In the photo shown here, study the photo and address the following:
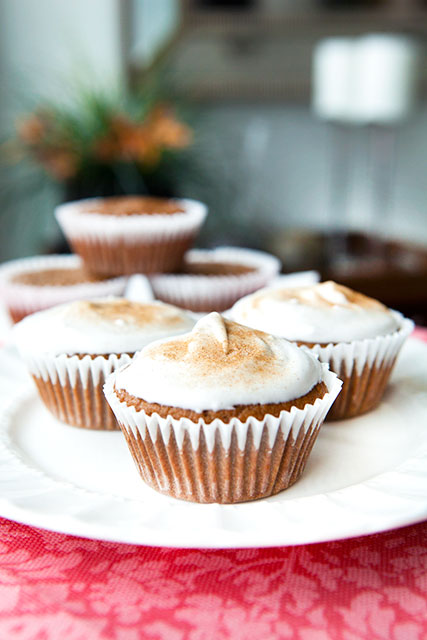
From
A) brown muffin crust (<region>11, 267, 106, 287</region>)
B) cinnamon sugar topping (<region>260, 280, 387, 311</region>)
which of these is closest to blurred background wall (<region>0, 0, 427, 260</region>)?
brown muffin crust (<region>11, 267, 106, 287</region>)

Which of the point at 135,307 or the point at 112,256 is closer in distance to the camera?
the point at 135,307

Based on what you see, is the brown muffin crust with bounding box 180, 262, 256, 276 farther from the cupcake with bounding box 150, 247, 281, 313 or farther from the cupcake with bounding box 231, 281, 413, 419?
→ the cupcake with bounding box 231, 281, 413, 419

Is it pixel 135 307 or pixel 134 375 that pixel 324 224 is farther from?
pixel 134 375

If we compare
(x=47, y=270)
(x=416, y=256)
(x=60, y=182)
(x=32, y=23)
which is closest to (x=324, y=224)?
(x=416, y=256)

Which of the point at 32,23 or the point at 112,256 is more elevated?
the point at 32,23

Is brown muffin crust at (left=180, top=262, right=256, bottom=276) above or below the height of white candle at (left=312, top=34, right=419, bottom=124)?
below

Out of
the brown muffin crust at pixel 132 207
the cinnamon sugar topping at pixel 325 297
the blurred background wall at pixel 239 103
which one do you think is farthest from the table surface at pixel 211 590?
the blurred background wall at pixel 239 103

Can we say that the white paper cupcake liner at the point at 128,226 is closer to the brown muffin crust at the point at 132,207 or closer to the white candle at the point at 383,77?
the brown muffin crust at the point at 132,207

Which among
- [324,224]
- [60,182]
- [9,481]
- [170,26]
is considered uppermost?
[170,26]

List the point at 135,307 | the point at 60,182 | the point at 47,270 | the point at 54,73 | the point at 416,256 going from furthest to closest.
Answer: the point at 54,73, the point at 60,182, the point at 416,256, the point at 47,270, the point at 135,307
